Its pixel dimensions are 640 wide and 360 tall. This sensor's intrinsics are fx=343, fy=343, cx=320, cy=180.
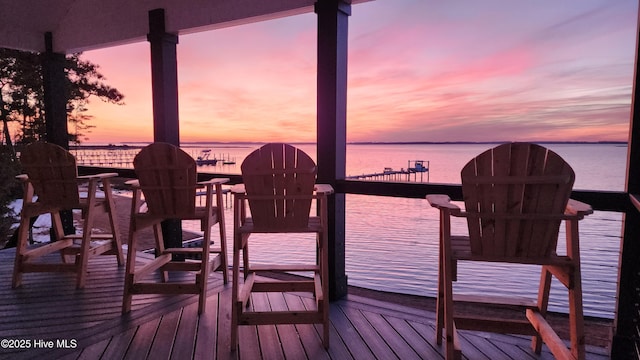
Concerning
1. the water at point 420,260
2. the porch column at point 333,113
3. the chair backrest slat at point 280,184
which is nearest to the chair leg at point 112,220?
the water at point 420,260

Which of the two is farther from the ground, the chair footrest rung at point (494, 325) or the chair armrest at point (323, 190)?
the chair armrest at point (323, 190)

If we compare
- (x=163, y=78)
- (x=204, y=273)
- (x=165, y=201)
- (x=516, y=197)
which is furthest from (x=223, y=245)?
(x=516, y=197)

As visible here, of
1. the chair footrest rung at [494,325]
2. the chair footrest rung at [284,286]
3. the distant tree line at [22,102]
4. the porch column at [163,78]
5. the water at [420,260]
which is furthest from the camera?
the distant tree line at [22,102]

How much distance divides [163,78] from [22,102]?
1191 cm

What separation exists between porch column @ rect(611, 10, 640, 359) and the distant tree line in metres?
12.4

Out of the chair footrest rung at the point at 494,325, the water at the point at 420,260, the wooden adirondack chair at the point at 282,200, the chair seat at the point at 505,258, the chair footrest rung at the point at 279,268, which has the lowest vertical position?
the water at the point at 420,260

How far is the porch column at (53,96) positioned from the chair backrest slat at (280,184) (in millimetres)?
3531

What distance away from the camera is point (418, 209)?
78.4ft

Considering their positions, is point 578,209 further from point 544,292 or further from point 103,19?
point 103,19

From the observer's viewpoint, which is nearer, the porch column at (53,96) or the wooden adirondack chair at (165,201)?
the wooden adirondack chair at (165,201)

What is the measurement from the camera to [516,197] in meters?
1.50

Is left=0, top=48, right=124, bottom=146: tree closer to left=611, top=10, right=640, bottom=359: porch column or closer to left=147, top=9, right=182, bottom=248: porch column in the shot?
left=147, top=9, right=182, bottom=248: porch column

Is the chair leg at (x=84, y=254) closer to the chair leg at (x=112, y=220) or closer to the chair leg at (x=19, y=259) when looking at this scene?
the chair leg at (x=112, y=220)

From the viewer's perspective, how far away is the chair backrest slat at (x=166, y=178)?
7.35 feet
